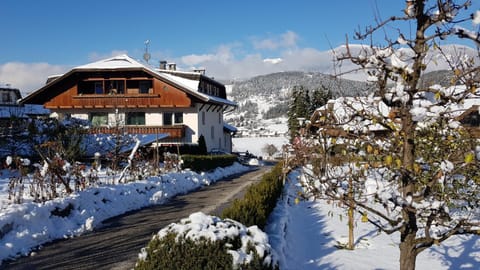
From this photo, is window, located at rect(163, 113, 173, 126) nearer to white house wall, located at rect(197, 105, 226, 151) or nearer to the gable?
the gable

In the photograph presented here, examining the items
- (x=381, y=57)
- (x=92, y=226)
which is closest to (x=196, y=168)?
(x=92, y=226)

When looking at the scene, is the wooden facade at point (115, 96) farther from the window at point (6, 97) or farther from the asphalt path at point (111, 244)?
the window at point (6, 97)

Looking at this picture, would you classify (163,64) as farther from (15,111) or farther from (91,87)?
(15,111)

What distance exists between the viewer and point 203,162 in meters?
23.7

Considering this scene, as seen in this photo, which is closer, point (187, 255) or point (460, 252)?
point (187, 255)

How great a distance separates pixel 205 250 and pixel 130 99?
3016 cm

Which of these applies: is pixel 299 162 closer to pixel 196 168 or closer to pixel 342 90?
pixel 342 90

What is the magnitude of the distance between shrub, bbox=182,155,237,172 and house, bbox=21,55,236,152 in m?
5.22

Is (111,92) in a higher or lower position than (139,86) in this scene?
lower

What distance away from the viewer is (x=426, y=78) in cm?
443

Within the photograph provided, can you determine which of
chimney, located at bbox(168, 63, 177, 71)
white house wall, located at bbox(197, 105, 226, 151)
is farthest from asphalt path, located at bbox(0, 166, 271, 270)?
chimney, located at bbox(168, 63, 177, 71)

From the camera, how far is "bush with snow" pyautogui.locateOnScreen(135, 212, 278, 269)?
4.70m

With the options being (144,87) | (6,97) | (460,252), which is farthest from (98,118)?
(460,252)

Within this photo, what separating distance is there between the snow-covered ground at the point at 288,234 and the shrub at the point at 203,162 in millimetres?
7872
